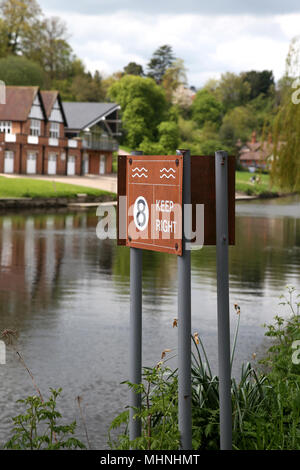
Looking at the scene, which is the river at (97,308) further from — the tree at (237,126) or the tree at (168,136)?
the tree at (237,126)

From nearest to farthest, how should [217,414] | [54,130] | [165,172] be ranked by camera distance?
[165,172]
[217,414]
[54,130]

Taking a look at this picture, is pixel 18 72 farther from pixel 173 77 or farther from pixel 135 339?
pixel 135 339

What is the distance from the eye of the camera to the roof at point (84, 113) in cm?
7594

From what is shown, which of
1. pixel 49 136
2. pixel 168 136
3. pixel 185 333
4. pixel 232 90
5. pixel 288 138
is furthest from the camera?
pixel 232 90

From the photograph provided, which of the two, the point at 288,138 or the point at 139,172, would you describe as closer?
the point at 139,172

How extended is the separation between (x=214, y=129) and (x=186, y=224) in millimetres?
113401

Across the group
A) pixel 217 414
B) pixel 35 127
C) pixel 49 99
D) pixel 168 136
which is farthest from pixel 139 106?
pixel 217 414

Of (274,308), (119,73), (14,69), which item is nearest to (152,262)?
(274,308)

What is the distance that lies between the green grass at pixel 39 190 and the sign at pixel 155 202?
40.5m

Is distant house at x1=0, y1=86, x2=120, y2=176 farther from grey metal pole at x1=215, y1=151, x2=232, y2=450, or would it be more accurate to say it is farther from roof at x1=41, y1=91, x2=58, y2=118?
grey metal pole at x1=215, y1=151, x2=232, y2=450

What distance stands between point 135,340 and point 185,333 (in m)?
0.62

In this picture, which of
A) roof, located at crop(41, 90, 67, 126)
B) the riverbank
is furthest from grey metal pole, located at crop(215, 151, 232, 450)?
roof, located at crop(41, 90, 67, 126)

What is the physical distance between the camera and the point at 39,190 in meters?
48.9

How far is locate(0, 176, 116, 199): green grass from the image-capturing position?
153ft
